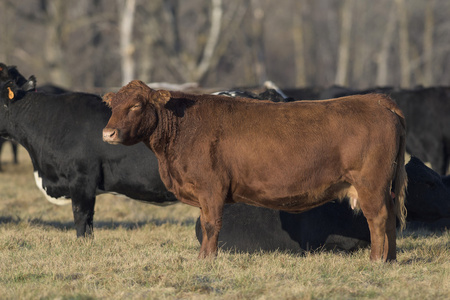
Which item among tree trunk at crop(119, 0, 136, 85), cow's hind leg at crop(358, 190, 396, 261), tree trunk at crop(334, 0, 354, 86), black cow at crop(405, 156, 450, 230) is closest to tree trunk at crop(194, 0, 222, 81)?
tree trunk at crop(119, 0, 136, 85)

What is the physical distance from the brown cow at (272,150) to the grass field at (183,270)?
393 millimetres

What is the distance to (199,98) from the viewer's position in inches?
228

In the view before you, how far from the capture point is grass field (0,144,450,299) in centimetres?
468

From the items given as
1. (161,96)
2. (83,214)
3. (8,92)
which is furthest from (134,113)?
(8,92)

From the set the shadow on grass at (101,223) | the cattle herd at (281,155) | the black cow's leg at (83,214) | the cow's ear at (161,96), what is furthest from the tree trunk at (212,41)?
the cow's ear at (161,96)

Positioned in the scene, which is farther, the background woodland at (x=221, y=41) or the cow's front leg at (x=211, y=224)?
the background woodland at (x=221, y=41)

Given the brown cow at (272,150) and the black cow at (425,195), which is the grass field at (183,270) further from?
the brown cow at (272,150)

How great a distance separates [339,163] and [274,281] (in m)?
A: 1.08

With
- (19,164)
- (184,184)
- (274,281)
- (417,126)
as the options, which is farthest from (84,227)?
(19,164)

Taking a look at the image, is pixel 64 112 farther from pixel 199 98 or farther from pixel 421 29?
pixel 421 29

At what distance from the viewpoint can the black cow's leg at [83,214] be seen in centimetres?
709

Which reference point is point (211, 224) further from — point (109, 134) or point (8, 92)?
point (8, 92)

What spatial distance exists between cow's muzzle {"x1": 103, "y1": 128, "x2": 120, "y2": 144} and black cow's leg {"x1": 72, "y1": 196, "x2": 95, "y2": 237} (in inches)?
76.1

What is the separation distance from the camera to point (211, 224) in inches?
218
